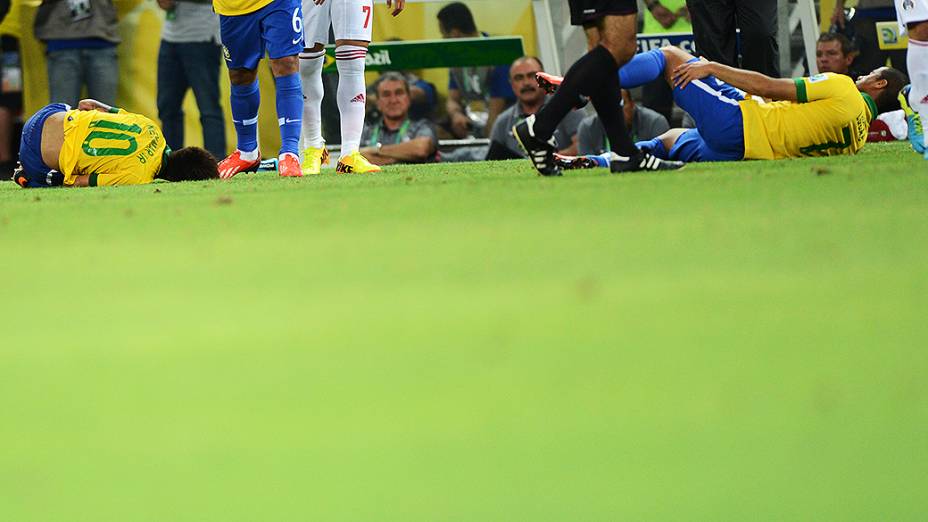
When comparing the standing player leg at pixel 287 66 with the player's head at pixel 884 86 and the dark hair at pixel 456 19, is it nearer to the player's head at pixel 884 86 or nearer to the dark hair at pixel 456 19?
the player's head at pixel 884 86

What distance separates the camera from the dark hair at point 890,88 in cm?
829

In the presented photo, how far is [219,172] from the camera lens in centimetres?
777

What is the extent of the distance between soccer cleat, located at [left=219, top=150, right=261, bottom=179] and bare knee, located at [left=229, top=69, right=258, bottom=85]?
431 millimetres

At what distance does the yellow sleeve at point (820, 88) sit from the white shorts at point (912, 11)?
0.66m

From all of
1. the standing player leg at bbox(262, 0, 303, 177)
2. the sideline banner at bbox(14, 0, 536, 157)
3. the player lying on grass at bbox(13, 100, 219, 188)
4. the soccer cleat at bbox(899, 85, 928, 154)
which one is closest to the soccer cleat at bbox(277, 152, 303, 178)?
the standing player leg at bbox(262, 0, 303, 177)

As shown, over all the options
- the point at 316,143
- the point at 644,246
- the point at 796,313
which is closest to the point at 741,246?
the point at 644,246

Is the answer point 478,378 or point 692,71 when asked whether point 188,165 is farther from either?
point 478,378

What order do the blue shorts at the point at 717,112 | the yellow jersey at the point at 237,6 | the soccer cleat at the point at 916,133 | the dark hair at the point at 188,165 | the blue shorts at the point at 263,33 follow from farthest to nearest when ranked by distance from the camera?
1. the dark hair at the point at 188,165
2. the yellow jersey at the point at 237,6
3. the blue shorts at the point at 263,33
4. the blue shorts at the point at 717,112
5. the soccer cleat at the point at 916,133

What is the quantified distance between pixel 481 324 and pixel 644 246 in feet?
3.02

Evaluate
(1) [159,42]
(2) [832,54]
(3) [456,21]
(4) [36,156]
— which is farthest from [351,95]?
(2) [832,54]

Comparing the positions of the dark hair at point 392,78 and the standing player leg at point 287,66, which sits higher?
the standing player leg at point 287,66

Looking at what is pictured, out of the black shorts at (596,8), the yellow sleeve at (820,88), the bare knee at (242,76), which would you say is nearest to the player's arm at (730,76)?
the yellow sleeve at (820,88)

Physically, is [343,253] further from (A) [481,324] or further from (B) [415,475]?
(B) [415,475]

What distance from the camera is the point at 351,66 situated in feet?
24.3
